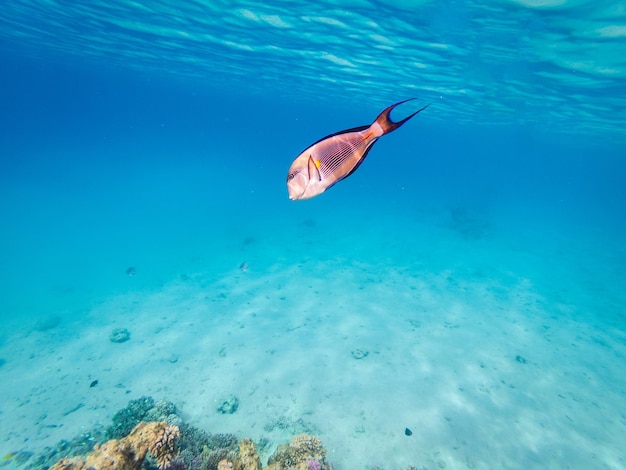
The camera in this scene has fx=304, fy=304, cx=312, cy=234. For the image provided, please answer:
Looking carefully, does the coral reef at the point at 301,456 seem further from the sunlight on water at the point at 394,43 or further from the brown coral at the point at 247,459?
the sunlight on water at the point at 394,43

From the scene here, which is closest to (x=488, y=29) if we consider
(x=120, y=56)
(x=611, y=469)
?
(x=611, y=469)

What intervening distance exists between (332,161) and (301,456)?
4.87 m

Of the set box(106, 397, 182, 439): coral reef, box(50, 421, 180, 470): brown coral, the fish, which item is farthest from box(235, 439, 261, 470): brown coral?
box(106, 397, 182, 439): coral reef

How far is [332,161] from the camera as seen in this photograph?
4.40 ft

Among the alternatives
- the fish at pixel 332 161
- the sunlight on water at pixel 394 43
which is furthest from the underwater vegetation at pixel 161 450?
the sunlight on water at pixel 394 43

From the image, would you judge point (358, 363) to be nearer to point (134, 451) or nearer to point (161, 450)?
point (161, 450)

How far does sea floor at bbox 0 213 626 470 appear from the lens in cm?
741

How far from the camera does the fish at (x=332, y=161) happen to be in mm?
1328

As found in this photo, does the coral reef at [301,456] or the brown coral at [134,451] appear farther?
the coral reef at [301,456]

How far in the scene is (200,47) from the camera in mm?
23234

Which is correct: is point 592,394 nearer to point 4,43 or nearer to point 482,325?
point 482,325

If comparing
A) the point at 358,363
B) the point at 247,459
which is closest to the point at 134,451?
the point at 247,459

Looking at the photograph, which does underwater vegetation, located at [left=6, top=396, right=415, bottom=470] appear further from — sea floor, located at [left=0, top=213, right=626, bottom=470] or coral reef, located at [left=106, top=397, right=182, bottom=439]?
sea floor, located at [left=0, top=213, right=626, bottom=470]

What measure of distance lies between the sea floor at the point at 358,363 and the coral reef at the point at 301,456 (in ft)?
7.72
